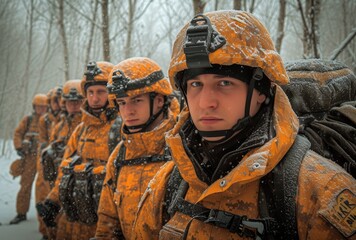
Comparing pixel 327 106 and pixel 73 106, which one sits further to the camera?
pixel 73 106

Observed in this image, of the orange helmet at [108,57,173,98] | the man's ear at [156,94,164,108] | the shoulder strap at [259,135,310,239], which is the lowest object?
the shoulder strap at [259,135,310,239]

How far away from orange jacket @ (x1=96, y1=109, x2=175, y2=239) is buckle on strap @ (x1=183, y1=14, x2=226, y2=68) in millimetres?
1466

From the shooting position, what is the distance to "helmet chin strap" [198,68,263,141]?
5.27 feet

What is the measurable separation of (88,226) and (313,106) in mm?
3381

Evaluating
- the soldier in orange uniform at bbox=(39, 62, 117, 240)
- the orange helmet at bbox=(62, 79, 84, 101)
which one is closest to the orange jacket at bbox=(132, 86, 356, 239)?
the soldier in orange uniform at bbox=(39, 62, 117, 240)

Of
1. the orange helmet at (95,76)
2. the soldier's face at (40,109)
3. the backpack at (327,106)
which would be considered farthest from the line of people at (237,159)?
the soldier's face at (40,109)

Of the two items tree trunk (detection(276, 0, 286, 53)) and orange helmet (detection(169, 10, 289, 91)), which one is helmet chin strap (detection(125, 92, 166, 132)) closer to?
orange helmet (detection(169, 10, 289, 91))

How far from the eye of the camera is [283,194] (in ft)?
4.28

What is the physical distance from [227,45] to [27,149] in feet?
28.4

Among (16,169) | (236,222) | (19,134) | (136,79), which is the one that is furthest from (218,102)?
(19,134)

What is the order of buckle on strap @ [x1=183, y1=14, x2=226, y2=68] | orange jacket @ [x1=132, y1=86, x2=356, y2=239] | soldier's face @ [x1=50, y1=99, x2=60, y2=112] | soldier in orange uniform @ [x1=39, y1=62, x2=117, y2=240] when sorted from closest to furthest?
1. orange jacket @ [x1=132, y1=86, x2=356, y2=239]
2. buckle on strap @ [x1=183, y1=14, x2=226, y2=68]
3. soldier in orange uniform @ [x1=39, y1=62, x2=117, y2=240]
4. soldier's face @ [x1=50, y1=99, x2=60, y2=112]

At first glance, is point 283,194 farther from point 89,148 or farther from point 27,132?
point 27,132

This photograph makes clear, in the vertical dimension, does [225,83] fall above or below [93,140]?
above

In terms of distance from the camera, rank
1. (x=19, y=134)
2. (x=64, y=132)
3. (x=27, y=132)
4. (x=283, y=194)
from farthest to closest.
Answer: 1. (x=27, y=132)
2. (x=19, y=134)
3. (x=64, y=132)
4. (x=283, y=194)
